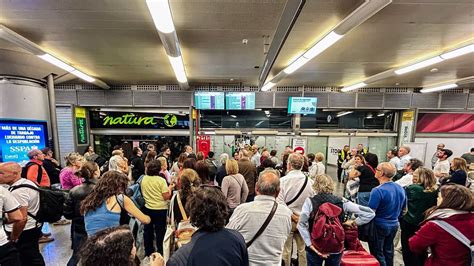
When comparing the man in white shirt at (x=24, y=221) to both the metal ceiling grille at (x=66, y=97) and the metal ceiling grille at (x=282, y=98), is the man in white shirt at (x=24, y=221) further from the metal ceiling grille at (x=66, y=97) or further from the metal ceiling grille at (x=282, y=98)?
the metal ceiling grille at (x=282, y=98)

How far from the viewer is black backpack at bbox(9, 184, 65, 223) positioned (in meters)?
2.42

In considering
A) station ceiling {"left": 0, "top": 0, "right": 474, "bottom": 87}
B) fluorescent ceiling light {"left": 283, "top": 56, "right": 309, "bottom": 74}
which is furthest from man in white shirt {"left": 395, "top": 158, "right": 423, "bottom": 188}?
fluorescent ceiling light {"left": 283, "top": 56, "right": 309, "bottom": 74}

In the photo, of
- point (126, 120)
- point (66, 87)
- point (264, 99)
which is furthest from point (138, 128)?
point (264, 99)

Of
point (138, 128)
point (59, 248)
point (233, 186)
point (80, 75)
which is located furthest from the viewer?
point (138, 128)

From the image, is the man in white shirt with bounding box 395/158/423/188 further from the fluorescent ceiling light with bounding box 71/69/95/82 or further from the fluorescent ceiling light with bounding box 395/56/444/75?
the fluorescent ceiling light with bounding box 71/69/95/82

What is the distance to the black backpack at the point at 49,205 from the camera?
7.93 ft

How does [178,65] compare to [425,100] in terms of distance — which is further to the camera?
[425,100]

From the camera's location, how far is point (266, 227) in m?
1.73

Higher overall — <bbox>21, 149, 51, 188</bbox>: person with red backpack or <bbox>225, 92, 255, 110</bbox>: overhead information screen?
<bbox>225, 92, 255, 110</bbox>: overhead information screen

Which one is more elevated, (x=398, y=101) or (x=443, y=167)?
(x=398, y=101)

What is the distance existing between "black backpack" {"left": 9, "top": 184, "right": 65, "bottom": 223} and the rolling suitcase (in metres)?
3.42

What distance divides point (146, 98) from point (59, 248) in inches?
227

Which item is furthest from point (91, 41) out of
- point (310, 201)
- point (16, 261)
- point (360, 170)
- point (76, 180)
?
point (360, 170)

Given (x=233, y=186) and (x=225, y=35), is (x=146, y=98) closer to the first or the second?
(x=225, y=35)
